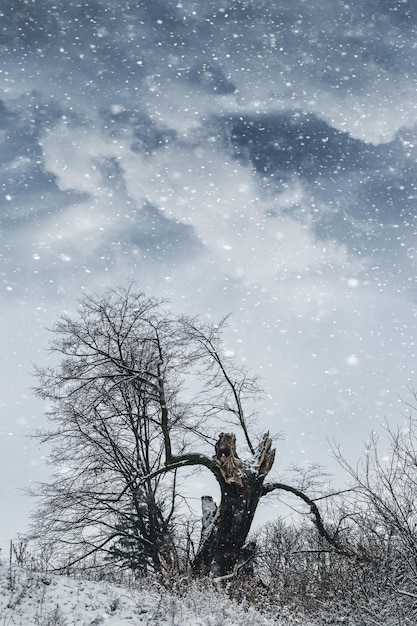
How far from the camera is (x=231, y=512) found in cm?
962

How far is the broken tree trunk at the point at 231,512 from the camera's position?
9.41 metres

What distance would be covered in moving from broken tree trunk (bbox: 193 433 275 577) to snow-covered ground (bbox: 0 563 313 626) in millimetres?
1417

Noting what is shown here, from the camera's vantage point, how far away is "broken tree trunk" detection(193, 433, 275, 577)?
30.9 feet

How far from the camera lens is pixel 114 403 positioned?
12.8 meters

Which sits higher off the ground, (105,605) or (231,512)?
(231,512)

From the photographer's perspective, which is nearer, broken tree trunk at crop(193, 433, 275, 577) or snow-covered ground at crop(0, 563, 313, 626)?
snow-covered ground at crop(0, 563, 313, 626)

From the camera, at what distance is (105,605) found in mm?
6750

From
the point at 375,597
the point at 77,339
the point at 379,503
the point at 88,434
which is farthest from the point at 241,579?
the point at 77,339

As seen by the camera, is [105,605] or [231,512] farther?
[231,512]

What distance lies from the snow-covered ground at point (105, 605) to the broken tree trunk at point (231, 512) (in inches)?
55.8

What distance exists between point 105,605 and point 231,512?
11.4 ft

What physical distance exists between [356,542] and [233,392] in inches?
178

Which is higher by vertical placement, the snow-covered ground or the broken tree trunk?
the broken tree trunk

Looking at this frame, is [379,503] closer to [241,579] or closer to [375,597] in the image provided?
[375,597]
